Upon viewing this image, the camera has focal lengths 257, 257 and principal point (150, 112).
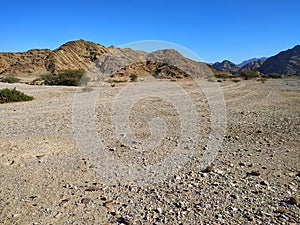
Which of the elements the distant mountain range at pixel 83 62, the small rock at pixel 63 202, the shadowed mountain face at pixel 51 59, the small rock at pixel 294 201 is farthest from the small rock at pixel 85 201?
the shadowed mountain face at pixel 51 59

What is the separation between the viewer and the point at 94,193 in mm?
3561

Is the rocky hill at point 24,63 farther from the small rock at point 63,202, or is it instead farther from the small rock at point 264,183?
the small rock at point 264,183

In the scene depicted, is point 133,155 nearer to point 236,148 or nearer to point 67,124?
point 236,148

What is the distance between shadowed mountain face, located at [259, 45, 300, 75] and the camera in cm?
11338

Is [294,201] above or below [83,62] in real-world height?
below

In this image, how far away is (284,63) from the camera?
122 meters

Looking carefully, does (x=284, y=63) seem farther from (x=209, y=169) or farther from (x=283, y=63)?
(x=209, y=169)

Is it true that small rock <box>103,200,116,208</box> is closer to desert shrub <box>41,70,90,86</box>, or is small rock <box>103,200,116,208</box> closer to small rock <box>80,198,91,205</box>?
small rock <box>80,198,91,205</box>

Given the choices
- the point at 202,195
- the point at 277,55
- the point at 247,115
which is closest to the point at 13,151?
the point at 202,195

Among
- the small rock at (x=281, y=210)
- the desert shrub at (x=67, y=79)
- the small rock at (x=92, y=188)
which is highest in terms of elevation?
the desert shrub at (x=67, y=79)

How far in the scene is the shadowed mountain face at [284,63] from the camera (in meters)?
113

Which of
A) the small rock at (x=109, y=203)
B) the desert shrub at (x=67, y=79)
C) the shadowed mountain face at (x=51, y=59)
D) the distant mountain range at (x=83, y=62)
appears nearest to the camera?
the small rock at (x=109, y=203)

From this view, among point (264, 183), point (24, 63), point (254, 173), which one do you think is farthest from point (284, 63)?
point (264, 183)

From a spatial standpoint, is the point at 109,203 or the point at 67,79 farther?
the point at 67,79
